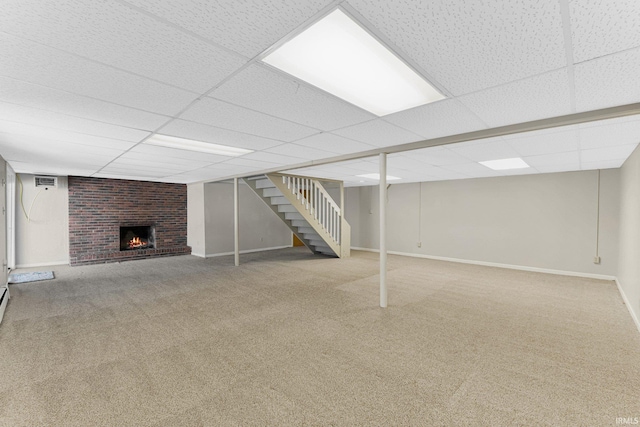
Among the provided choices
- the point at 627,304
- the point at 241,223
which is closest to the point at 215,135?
the point at 627,304

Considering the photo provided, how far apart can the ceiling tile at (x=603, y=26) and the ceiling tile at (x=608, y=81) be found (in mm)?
124

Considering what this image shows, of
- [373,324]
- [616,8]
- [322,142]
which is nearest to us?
[616,8]

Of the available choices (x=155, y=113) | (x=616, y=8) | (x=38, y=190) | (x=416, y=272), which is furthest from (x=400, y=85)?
(x=38, y=190)

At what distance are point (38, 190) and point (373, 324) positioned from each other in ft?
27.1

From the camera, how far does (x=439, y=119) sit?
8.38 feet

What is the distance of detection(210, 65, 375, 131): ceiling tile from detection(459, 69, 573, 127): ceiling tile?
2.93 ft

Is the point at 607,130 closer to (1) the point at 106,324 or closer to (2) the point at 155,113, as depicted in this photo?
(2) the point at 155,113

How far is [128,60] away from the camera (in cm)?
157

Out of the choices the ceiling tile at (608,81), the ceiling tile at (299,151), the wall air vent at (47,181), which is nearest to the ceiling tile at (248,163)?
the ceiling tile at (299,151)

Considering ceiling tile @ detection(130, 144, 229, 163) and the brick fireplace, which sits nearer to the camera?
ceiling tile @ detection(130, 144, 229, 163)

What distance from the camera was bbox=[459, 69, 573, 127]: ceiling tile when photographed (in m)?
1.82

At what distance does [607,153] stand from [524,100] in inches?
119

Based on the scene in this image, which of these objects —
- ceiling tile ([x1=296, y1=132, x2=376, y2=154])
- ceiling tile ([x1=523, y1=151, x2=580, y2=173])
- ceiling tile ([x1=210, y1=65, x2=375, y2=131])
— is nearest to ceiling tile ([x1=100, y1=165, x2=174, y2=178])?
ceiling tile ([x1=296, y1=132, x2=376, y2=154])

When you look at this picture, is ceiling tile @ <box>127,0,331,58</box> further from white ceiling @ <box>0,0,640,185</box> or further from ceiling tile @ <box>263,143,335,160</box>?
ceiling tile @ <box>263,143,335,160</box>
